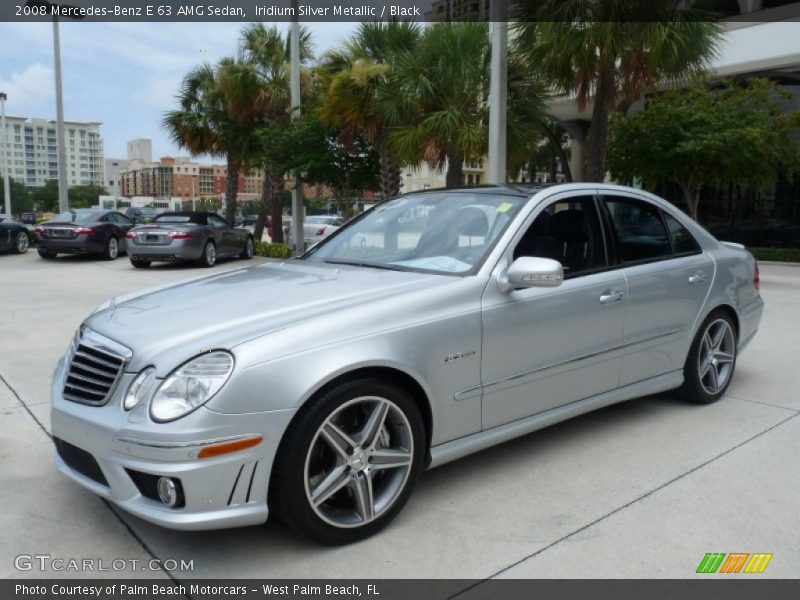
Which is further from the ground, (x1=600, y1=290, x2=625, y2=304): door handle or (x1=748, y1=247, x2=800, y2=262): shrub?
(x1=600, y1=290, x2=625, y2=304): door handle

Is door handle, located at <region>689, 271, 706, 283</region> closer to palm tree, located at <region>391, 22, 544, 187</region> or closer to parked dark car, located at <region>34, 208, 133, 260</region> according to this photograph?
palm tree, located at <region>391, 22, 544, 187</region>

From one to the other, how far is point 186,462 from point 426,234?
201 centimetres

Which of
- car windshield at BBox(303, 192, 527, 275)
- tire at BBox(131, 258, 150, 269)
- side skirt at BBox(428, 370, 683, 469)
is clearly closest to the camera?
side skirt at BBox(428, 370, 683, 469)

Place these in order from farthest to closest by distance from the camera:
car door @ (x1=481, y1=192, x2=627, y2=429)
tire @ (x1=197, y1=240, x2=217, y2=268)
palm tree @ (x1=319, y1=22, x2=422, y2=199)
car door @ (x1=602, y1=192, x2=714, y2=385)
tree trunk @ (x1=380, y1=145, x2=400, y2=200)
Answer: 1. tree trunk @ (x1=380, y1=145, x2=400, y2=200)
2. tire @ (x1=197, y1=240, x2=217, y2=268)
3. palm tree @ (x1=319, y1=22, x2=422, y2=199)
4. car door @ (x1=602, y1=192, x2=714, y2=385)
5. car door @ (x1=481, y1=192, x2=627, y2=429)

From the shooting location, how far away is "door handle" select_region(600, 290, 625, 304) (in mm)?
4098

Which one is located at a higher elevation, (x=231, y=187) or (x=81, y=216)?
(x=231, y=187)

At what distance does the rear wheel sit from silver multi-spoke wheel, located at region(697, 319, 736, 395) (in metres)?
12.8

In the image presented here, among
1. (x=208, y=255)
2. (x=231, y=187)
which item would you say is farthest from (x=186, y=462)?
(x=231, y=187)

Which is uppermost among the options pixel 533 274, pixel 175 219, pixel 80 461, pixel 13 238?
pixel 175 219

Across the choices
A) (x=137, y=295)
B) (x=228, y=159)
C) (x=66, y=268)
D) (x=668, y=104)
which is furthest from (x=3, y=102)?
(x=137, y=295)

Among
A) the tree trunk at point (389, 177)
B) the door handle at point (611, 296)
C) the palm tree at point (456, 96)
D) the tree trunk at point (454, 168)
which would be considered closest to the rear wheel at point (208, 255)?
the tree trunk at point (389, 177)

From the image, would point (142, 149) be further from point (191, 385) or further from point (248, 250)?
point (191, 385)

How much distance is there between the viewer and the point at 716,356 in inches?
202

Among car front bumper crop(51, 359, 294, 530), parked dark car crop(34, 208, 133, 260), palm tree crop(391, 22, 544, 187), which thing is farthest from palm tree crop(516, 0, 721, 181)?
parked dark car crop(34, 208, 133, 260)
